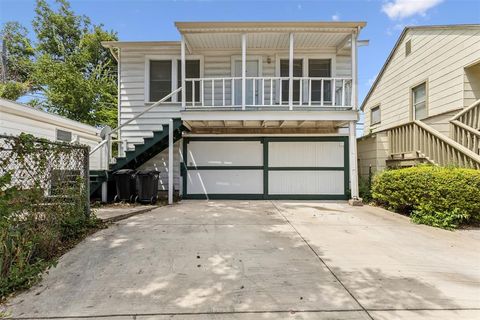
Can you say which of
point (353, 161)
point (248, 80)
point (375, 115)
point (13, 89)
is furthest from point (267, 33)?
point (13, 89)

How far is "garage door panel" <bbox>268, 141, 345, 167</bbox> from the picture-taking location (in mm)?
8930

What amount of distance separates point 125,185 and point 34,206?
173 inches

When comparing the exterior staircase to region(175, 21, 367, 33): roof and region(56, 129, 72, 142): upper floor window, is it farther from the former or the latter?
region(56, 129, 72, 142): upper floor window

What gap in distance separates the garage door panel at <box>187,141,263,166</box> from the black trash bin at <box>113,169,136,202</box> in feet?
6.36

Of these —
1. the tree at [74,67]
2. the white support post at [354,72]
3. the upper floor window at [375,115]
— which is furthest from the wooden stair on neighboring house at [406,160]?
the tree at [74,67]

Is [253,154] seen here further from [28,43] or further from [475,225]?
[28,43]

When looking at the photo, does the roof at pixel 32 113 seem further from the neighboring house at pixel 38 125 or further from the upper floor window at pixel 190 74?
the upper floor window at pixel 190 74

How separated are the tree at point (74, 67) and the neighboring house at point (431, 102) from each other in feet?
41.9

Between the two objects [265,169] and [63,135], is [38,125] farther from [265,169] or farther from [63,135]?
[265,169]

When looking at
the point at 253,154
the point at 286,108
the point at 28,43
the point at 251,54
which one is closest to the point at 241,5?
the point at 251,54

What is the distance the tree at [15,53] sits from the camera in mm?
18094

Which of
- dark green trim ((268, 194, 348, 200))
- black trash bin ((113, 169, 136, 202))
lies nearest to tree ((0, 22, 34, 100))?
black trash bin ((113, 169, 136, 202))

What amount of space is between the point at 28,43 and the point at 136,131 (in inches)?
599

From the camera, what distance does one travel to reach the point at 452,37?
7859mm
